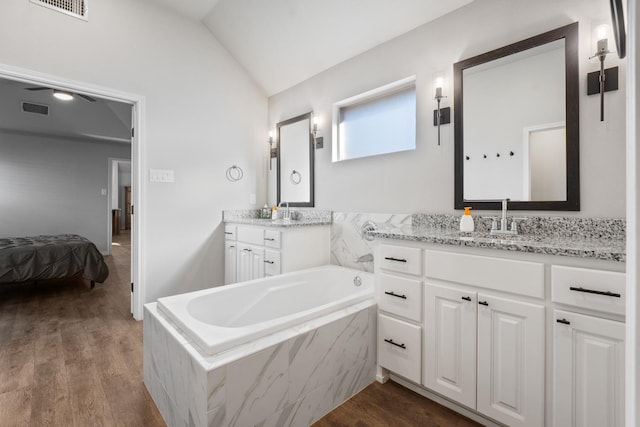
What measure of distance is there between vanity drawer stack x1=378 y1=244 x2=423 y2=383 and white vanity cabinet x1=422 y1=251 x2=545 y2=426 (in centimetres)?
5

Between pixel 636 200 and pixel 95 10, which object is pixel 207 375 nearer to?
pixel 636 200

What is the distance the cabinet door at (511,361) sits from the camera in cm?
127

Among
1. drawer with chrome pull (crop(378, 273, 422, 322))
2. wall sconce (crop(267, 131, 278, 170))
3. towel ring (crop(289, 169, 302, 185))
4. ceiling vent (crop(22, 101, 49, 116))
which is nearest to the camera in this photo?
drawer with chrome pull (crop(378, 273, 422, 322))

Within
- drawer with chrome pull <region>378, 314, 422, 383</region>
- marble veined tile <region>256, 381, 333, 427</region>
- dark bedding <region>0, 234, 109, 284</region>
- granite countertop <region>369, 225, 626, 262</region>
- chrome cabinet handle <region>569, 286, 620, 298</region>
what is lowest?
marble veined tile <region>256, 381, 333, 427</region>

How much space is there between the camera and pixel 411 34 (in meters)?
2.34

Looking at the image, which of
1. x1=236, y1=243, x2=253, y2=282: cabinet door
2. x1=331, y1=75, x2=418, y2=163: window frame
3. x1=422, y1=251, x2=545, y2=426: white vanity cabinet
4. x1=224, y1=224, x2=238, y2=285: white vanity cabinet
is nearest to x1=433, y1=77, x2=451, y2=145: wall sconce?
x1=331, y1=75, x2=418, y2=163: window frame

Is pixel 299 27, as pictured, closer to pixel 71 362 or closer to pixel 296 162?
pixel 296 162

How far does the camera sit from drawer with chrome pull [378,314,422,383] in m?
1.66

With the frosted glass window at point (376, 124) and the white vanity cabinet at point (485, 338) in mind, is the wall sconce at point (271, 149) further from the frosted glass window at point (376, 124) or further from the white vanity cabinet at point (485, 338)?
the white vanity cabinet at point (485, 338)

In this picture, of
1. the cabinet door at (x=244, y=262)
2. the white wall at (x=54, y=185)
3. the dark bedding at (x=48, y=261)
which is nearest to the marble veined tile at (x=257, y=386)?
the cabinet door at (x=244, y=262)

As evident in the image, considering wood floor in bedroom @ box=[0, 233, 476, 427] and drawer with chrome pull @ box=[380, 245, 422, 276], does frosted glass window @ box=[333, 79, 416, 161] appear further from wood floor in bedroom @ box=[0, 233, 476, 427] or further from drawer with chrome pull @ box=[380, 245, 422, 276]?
wood floor in bedroom @ box=[0, 233, 476, 427]

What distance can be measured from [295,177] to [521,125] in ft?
7.09

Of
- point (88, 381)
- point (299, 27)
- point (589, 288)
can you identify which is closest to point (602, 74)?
point (589, 288)

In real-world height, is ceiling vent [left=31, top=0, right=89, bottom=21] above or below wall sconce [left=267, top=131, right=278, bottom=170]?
above
